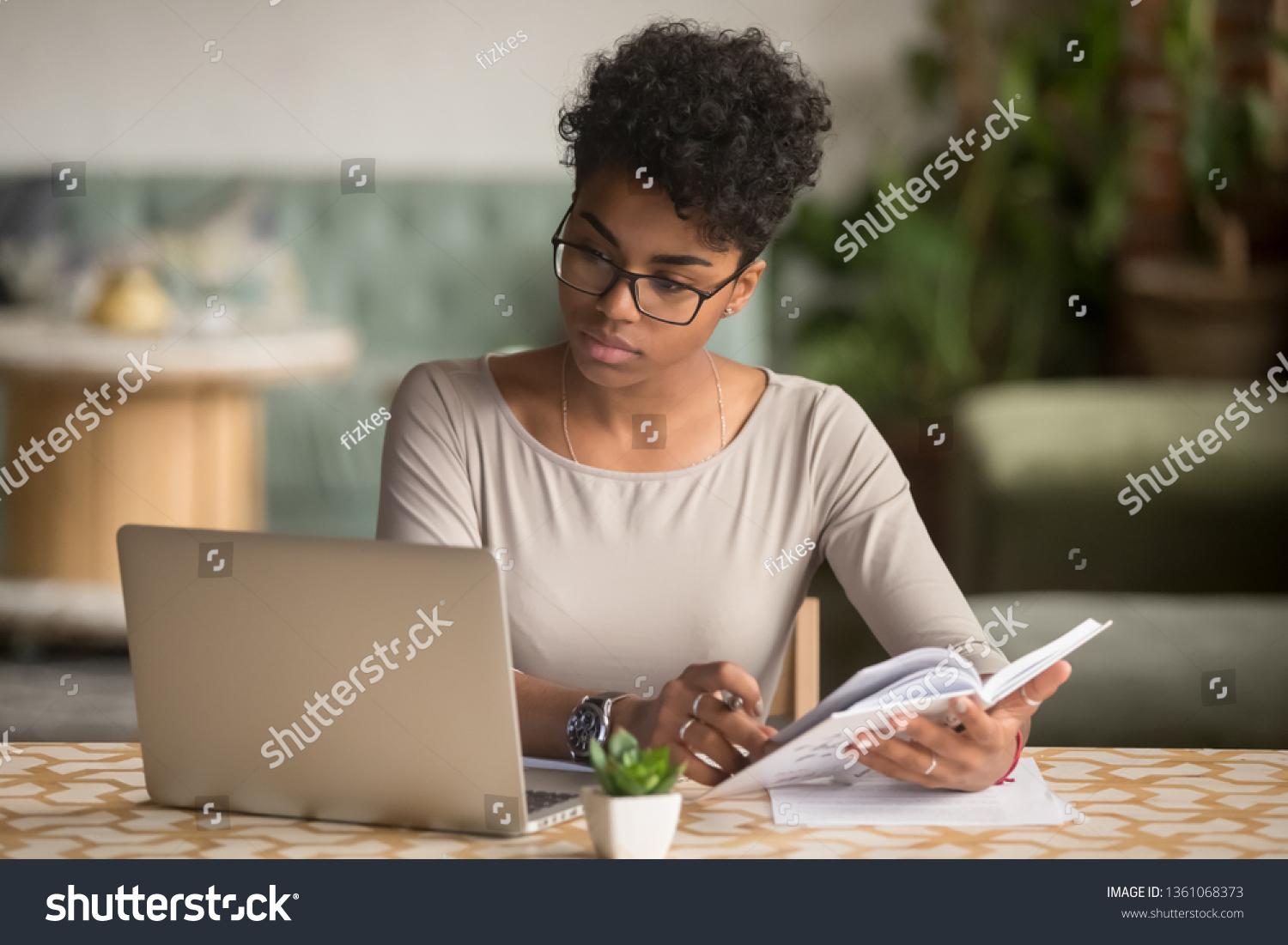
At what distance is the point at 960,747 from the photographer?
0.93 metres

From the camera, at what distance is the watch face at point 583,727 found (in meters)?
1.02

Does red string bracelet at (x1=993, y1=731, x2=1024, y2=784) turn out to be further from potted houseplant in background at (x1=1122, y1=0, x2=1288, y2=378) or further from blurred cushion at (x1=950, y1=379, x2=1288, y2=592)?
potted houseplant in background at (x1=1122, y1=0, x2=1288, y2=378)

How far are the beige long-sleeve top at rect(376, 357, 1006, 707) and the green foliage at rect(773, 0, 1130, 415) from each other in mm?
2065

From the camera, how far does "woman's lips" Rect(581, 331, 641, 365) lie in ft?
3.86

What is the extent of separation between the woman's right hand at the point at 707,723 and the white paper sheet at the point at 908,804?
0.15 feet

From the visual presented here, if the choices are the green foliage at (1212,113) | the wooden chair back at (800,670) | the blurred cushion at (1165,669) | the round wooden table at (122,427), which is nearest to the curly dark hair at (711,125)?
the wooden chair back at (800,670)

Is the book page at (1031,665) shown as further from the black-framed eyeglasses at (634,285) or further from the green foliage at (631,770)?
the black-framed eyeglasses at (634,285)

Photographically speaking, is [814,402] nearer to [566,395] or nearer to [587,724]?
[566,395]

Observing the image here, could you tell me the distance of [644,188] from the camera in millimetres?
1162

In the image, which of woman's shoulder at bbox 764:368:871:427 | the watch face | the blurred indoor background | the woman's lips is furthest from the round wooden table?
the watch face

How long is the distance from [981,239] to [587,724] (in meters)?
2.71

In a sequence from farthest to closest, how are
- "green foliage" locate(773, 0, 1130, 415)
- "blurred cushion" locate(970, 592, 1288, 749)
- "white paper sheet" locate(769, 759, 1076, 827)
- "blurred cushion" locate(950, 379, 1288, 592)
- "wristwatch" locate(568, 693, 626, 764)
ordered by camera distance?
"green foliage" locate(773, 0, 1130, 415) < "blurred cushion" locate(950, 379, 1288, 592) < "blurred cushion" locate(970, 592, 1288, 749) < "wristwatch" locate(568, 693, 626, 764) < "white paper sheet" locate(769, 759, 1076, 827)
